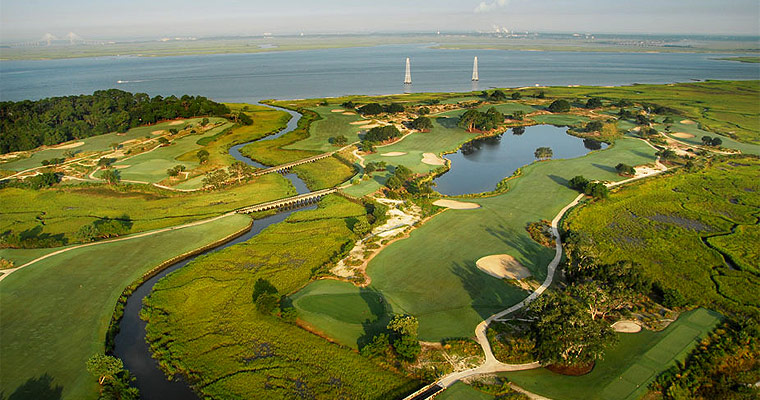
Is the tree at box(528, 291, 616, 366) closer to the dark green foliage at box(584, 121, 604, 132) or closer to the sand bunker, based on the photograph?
the dark green foliage at box(584, 121, 604, 132)

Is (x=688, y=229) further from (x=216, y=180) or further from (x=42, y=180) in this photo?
(x=42, y=180)

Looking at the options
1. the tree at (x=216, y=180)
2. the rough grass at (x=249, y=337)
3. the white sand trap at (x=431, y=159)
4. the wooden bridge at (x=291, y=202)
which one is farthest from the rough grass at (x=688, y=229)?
the tree at (x=216, y=180)

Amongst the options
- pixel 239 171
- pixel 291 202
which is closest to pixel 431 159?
pixel 291 202

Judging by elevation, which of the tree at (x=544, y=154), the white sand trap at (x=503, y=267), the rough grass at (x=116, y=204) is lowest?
the white sand trap at (x=503, y=267)

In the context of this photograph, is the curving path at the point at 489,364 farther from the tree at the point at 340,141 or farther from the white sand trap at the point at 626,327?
the tree at the point at 340,141

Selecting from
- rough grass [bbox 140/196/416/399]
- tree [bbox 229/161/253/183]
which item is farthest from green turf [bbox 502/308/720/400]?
tree [bbox 229/161/253/183]
